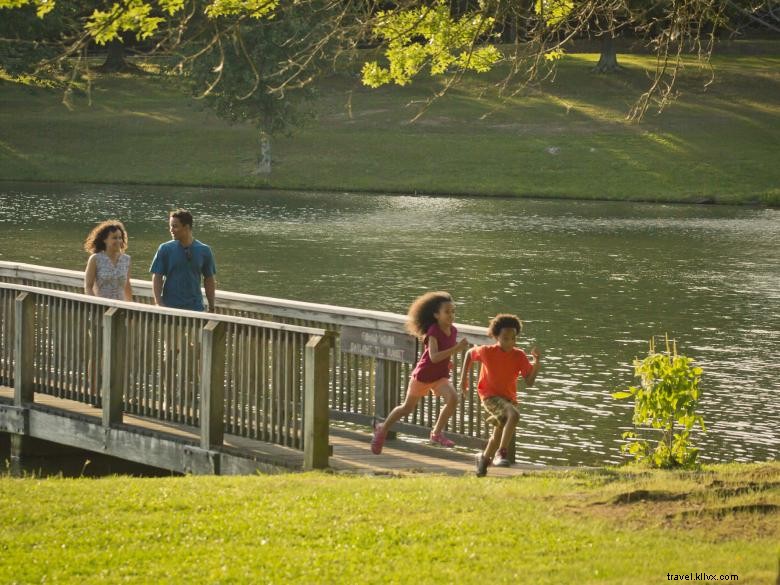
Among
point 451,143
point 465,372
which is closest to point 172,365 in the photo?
point 465,372

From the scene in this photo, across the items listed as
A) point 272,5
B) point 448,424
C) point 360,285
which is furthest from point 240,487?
point 360,285

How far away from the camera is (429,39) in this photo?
15.3 metres

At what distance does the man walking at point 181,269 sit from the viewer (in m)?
13.3

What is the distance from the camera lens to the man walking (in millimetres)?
13305

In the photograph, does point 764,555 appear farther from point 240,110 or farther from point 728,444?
point 240,110

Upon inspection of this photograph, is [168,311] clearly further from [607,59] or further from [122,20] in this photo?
[607,59]

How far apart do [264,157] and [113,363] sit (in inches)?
2054

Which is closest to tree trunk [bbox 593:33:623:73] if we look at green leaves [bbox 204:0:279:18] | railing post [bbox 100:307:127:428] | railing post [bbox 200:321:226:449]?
green leaves [bbox 204:0:279:18]

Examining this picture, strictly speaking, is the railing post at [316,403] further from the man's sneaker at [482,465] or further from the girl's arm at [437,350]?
the man's sneaker at [482,465]

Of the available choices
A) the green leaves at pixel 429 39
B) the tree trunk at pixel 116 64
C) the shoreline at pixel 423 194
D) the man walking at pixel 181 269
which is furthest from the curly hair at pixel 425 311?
the tree trunk at pixel 116 64

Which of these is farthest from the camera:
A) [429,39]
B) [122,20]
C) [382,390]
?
[429,39]

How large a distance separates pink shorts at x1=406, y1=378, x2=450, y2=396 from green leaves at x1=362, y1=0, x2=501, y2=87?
133 inches

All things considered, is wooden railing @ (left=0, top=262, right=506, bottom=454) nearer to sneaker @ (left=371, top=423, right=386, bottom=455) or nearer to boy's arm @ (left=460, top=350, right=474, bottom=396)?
boy's arm @ (left=460, top=350, right=474, bottom=396)

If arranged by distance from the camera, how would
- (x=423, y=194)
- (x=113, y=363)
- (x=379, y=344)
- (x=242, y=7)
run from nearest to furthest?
1. (x=113, y=363)
2. (x=379, y=344)
3. (x=242, y=7)
4. (x=423, y=194)
